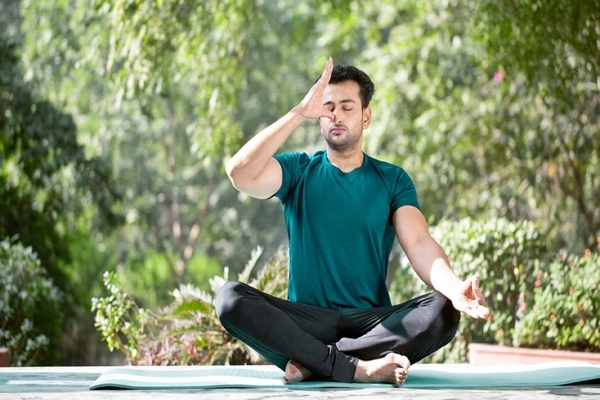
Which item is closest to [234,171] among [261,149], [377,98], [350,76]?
[261,149]

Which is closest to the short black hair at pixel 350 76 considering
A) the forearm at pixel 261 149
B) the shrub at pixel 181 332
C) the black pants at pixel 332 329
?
the forearm at pixel 261 149

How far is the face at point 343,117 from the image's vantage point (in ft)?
12.1

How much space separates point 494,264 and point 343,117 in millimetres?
2488

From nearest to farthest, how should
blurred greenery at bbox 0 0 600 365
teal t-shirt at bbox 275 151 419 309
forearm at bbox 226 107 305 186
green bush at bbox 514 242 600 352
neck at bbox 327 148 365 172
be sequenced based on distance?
1. forearm at bbox 226 107 305 186
2. teal t-shirt at bbox 275 151 419 309
3. neck at bbox 327 148 365 172
4. green bush at bbox 514 242 600 352
5. blurred greenery at bbox 0 0 600 365

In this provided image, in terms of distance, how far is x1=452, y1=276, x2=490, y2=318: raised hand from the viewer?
10.3 feet

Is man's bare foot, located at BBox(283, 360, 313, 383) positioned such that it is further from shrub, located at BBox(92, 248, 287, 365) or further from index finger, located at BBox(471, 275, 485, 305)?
shrub, located at BBox(92, 248, 287, 365)

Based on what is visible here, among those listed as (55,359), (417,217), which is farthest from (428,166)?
(417,217)

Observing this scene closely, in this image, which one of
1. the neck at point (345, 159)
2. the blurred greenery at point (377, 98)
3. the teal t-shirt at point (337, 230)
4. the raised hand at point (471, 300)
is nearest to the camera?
the raised hand at point (471, 300)

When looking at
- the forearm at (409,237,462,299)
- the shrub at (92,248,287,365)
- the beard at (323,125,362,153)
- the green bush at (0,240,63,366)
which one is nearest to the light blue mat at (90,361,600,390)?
the forearm at (409,237,462,299)

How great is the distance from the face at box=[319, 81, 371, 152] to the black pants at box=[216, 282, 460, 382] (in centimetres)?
68

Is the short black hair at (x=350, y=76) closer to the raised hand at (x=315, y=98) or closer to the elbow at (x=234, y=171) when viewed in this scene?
the raised hand at (x=315, y=98)

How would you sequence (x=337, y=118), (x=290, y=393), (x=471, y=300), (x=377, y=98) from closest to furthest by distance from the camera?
1. (x=290, y=393)
2. (x=471, y=300)
3. (x=337, y=118)
4. (x=377, y=98)

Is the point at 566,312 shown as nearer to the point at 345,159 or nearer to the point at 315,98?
the point at 345,159

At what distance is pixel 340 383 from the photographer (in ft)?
11.0
